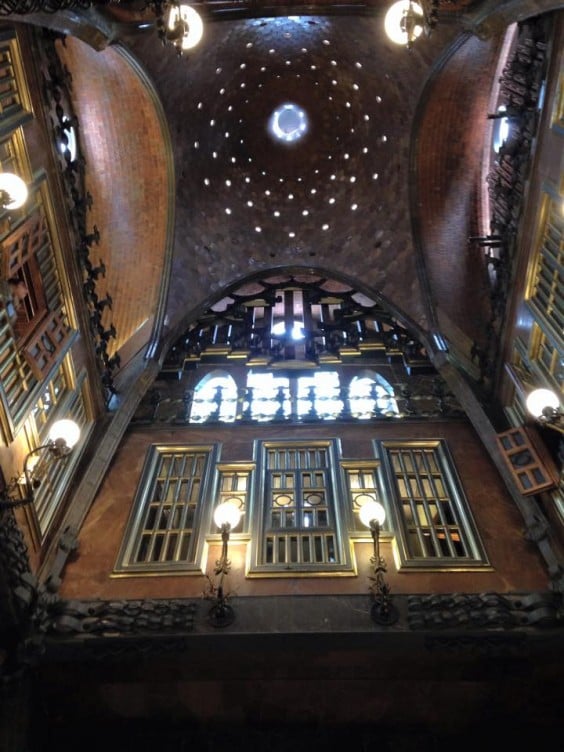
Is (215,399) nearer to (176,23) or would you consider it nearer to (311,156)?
(176,23)

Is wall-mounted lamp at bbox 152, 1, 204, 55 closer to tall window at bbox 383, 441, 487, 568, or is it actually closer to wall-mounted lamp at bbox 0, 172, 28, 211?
wall-mounted lamp at bbox 0, 172, 28, 211

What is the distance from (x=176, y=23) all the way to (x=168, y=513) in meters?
7.68

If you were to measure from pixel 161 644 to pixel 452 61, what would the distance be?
1285cm

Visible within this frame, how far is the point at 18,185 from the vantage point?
23.2 feet

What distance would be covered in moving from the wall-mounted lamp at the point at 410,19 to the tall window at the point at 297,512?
6.99m

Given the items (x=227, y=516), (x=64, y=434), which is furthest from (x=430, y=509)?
(x=64, y=434)

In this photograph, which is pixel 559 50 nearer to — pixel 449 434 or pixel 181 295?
pixel 449 434

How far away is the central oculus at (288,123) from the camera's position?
16422 mm

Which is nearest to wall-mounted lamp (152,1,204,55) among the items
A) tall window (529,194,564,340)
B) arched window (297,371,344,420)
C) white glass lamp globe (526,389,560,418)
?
tall window (529,194,564,340)

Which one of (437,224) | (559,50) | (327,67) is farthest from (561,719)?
(327,67)

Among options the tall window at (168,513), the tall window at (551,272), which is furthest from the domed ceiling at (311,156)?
the tall window at (168,513)

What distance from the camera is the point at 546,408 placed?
23.5 ft

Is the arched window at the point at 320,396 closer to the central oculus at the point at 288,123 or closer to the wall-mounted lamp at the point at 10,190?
the wall-mounted lamp at the point at 10,190

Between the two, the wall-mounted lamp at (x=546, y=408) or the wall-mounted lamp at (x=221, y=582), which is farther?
the wall-mounted lamp at (x=221, y=582)
